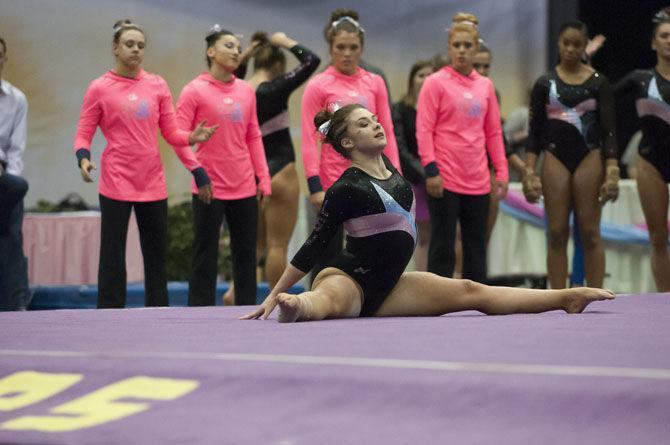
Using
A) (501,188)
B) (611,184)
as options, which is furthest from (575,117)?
(501,188)

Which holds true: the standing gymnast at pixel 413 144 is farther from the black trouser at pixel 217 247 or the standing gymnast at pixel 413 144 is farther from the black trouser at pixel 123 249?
the black trouser at pixel 123 249

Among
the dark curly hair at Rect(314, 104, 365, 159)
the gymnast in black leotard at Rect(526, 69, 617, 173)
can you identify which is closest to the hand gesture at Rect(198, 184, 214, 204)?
the dark curly hair at Rect(314, 104, 365, 159)

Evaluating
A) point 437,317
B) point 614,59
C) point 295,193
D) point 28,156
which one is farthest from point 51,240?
point 614,59

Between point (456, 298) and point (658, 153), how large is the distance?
2195 mm

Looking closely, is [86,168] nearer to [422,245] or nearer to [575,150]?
[575,150]

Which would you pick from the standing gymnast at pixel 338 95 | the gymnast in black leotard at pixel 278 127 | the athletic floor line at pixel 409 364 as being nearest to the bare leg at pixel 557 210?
the standing gymnast at pixel 338 95

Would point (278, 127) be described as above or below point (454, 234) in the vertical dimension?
above

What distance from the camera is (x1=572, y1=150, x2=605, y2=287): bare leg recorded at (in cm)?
581

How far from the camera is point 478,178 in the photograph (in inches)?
232

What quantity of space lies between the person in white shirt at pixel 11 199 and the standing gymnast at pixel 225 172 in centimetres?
92

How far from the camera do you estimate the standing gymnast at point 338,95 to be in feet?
18.3

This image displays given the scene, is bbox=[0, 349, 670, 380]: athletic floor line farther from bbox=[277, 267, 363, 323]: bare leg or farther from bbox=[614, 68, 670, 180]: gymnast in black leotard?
bbox=[614, 68, 670, 180]: gymnast in black leotard

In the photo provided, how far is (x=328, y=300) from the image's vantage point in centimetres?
382

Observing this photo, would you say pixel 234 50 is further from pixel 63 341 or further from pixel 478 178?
pixel 63 341
